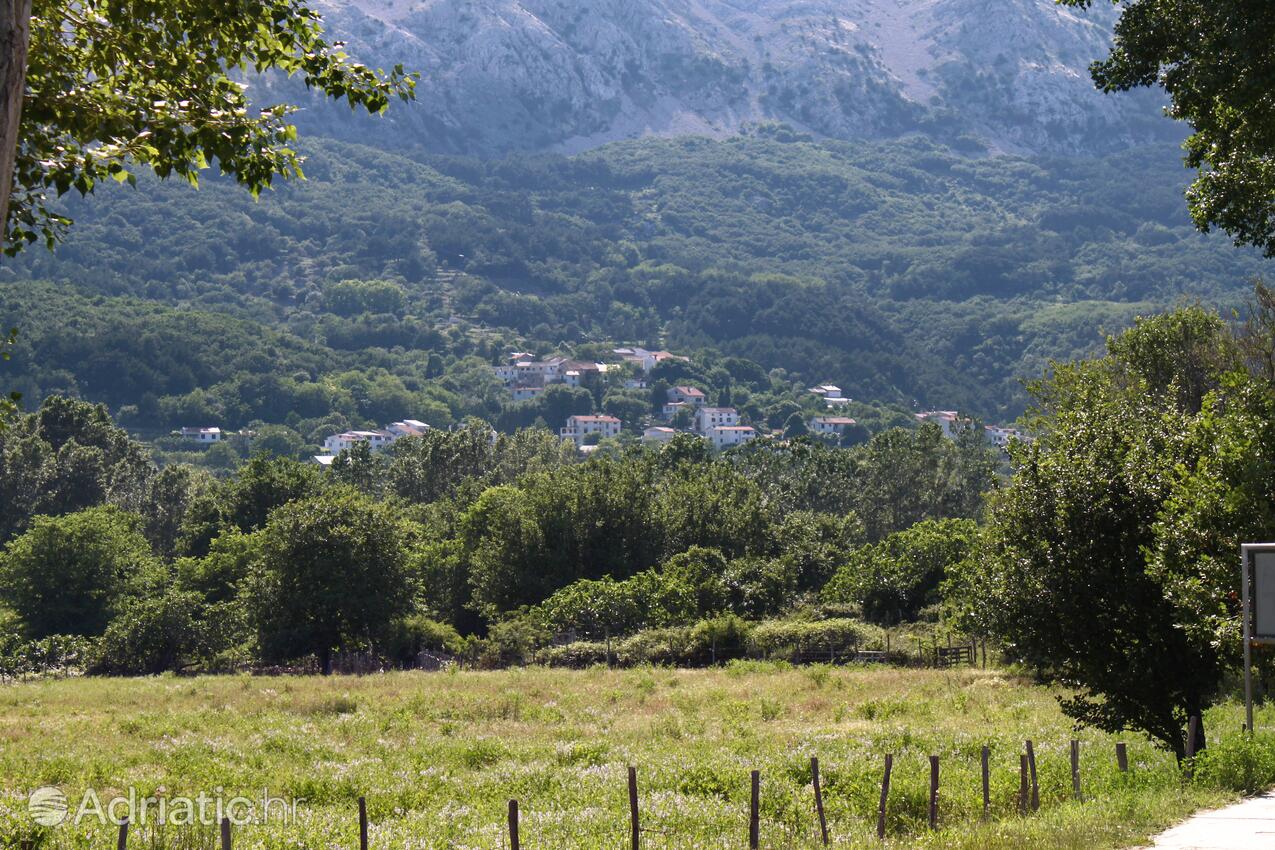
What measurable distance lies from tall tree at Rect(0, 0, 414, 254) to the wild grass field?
32.7ft

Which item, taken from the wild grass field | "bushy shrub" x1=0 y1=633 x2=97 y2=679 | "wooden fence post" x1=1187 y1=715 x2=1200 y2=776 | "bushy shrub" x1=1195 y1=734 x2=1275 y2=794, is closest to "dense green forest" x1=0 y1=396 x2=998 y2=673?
"bushy shrub" x1=0 y1=633 x2=97 y2=679

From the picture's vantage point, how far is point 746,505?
85.6m

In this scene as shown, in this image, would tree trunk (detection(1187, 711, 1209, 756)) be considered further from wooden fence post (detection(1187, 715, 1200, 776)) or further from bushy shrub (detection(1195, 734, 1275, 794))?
bushy shrub (detection(1195, 734, 1275, 794))

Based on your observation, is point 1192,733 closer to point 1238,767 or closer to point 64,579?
point 1238,767

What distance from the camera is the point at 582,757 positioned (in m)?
28.8

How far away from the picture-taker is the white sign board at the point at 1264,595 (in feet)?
56.3

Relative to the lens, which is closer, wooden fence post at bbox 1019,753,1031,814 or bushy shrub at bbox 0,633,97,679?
wooden fence post at bbox 1019,753,1031,814

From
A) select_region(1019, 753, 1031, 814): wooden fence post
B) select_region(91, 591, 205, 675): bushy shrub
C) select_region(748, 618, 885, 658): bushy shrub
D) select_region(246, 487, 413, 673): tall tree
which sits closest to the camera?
select_region(1019, 753, 1031, 814): wooden fence post

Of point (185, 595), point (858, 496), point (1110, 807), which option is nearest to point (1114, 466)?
point (1110, 807)

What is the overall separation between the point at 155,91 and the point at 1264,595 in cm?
1538

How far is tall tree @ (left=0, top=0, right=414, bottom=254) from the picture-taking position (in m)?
10.9

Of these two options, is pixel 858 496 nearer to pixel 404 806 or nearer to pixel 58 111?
pixel 404 806

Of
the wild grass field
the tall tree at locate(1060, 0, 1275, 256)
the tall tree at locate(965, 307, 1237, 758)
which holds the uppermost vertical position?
the tall tree at locate(1060, 0, 1275, 256)

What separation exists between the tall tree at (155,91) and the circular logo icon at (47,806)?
1133 cm
